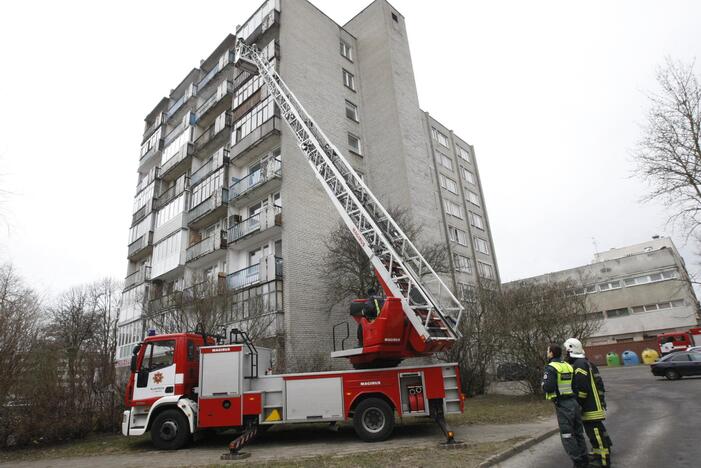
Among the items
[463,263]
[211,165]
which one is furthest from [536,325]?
[211,165]

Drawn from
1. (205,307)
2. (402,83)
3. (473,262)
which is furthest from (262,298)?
(473,262)

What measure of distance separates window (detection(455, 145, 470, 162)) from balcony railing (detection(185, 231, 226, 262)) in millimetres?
31011

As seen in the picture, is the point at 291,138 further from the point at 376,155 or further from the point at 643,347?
the point at 643,347

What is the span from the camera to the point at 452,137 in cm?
4728

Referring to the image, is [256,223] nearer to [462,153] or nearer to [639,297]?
[462,153]

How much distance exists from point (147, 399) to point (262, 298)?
9.00 meters

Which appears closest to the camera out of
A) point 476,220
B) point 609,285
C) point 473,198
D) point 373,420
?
point 373,420

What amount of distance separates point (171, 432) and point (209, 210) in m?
16.9

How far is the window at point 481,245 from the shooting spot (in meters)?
41.0

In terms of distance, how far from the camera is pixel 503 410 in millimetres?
13797

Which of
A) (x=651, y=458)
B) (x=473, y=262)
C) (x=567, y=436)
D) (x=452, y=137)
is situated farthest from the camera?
(x=452, y=137)

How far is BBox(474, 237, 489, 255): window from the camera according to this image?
41.0 metres

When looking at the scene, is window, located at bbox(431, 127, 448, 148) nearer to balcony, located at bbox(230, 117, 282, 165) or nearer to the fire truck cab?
balcony, located at bbox(230, 117, 282, 165)

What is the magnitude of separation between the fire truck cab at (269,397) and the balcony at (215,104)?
2198 centimetres
